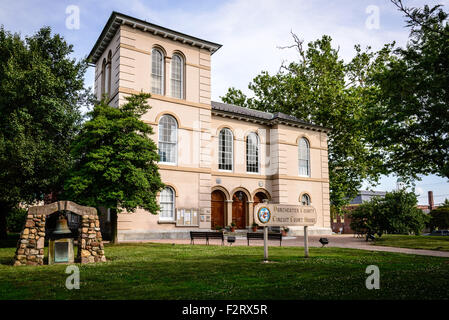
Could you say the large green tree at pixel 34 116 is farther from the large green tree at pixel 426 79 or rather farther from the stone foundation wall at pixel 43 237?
the large green tree at pixel 426 79

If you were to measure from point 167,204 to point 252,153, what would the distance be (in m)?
8.73

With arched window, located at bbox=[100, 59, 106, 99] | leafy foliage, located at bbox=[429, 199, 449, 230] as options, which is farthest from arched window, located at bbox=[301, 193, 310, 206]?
leafy foliage, located at bbox=[429, 199, 449, 230]

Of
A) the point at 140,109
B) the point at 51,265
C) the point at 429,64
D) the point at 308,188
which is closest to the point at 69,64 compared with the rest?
the point at 140,109

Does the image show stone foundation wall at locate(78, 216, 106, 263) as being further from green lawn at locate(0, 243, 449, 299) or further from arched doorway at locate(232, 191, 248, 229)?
arched doorway at locate(232, 191, 248, 229)

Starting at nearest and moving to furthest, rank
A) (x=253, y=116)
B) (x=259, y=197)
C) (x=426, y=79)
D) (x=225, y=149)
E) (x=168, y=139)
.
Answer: (x=426, y=79) → (x=168, y=139) → (x=225, y=149) → (x=253, y=116) → (x=259, y=197)

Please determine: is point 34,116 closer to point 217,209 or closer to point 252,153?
point 217,209

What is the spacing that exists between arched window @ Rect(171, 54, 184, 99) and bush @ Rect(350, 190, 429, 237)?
1511 cm

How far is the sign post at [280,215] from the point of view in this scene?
11406mm

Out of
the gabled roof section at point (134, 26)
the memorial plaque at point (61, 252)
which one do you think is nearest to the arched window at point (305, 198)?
the gabled roof section at point (134, 26)

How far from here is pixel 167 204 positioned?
73.8 feet

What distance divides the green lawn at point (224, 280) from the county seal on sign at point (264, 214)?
1.28 m

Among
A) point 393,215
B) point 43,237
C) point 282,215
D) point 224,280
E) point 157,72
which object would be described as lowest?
point 224,280

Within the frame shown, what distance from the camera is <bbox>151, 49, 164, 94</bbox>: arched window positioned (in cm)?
2339

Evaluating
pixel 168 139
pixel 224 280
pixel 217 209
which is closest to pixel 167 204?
pixel 168 139
